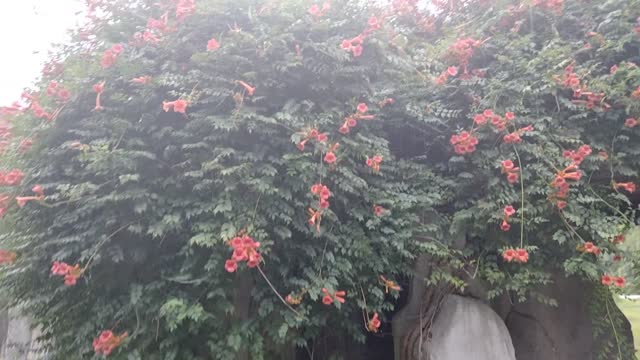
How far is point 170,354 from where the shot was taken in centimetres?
241

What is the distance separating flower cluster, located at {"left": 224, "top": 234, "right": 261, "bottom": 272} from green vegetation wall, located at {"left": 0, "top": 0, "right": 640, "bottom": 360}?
12 mm

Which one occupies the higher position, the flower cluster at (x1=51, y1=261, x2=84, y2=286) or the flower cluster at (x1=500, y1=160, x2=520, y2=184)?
the flower cluster at (x1=500, y1=160, x2=520, y2=184)

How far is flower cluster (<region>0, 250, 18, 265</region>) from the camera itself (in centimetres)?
245

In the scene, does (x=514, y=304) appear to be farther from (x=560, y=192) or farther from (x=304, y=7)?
(x=304, y=7)

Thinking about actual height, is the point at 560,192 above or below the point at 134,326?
above

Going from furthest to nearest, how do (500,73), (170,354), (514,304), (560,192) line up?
(514,304) < (500,73) < (560,192) < (170,354)

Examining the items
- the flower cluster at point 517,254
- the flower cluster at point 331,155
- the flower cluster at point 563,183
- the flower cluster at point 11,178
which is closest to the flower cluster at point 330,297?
the flower cluster at point 331,155

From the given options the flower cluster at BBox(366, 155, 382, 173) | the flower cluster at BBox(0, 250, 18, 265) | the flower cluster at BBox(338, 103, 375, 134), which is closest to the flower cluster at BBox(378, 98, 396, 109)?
the flower cluster at BBox(338, 103, 375, 134)

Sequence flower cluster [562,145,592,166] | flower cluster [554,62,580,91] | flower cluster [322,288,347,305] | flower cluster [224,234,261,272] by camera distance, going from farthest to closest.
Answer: flower cluster [554,62,580,91] < flower cluster [562,145,592,166] < flower cluster [322,288,347,305] < flower cluster [224,234,261,272]

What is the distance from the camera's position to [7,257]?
2.46 metres

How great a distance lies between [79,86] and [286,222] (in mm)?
1459

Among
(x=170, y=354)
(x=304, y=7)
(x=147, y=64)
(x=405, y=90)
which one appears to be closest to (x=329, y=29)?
(x=304, y=7)

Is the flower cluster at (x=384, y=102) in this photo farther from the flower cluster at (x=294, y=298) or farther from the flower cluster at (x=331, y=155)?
the flower cluster at (x=294, y=298)

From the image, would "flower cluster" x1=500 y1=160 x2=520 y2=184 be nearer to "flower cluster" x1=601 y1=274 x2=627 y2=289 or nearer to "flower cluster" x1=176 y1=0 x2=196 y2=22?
"flower cluster" x1=601 y1=274 x2=627 y2=289
